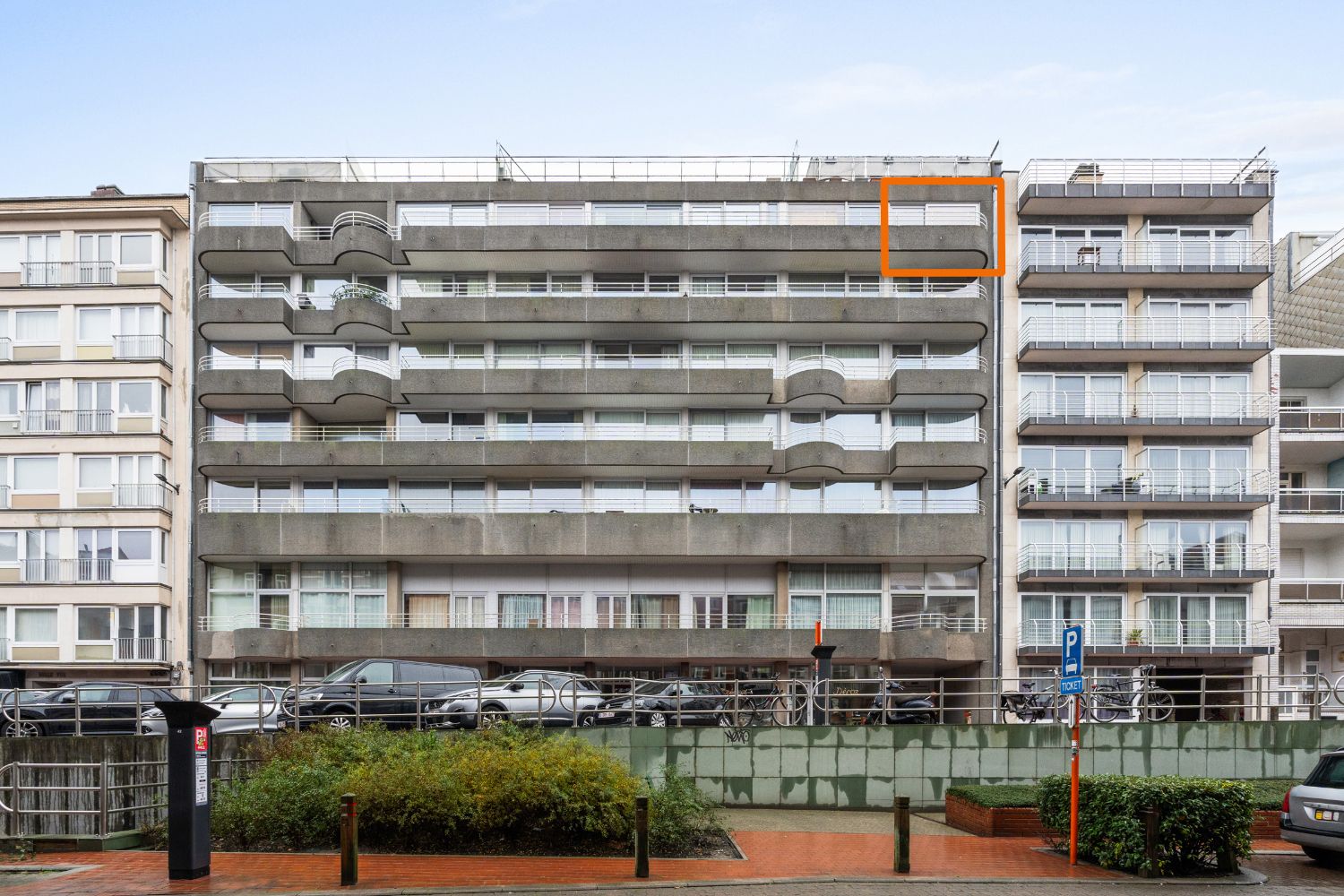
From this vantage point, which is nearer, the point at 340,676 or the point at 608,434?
the point at 340,676

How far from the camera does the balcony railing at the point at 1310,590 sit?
126 ft

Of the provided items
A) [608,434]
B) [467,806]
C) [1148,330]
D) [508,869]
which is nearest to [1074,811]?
[508,869]

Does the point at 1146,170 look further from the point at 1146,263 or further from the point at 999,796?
the point at 999,796

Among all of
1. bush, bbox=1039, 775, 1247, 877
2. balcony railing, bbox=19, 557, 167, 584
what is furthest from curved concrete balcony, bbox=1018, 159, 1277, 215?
balcony railing, bbox=19, 557, 167, 584

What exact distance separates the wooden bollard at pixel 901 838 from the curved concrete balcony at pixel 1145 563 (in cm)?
2421

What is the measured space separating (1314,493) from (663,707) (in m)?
26.5

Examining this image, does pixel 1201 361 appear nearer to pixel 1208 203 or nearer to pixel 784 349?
pixel 1208 203

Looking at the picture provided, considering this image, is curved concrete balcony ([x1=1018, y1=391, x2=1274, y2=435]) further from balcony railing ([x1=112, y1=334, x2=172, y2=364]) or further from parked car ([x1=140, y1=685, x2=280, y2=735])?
balcony railing ([x1=112, y1=334, x2=172, y2=364])

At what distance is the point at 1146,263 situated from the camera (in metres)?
38.2

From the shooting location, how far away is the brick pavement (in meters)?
13.2

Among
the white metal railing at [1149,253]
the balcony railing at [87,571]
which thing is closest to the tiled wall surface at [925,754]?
the white metal railing at [1149,253]

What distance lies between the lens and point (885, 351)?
39375 millimetres

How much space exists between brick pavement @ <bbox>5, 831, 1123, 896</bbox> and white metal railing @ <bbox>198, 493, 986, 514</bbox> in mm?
22479

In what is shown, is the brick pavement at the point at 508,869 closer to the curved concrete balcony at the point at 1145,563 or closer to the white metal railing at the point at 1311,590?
the curved concrete balcony at the point at 1145,563
